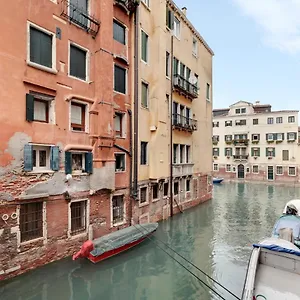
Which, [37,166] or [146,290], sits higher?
[37,166]

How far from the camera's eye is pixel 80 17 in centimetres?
1102

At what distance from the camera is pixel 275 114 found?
40.1 m

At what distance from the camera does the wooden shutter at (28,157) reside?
9009 millimetres

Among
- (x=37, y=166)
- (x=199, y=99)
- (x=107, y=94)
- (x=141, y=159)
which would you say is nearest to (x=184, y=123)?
(x=199, y=99)

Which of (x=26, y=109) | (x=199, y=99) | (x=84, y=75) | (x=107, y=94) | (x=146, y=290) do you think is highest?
(x=199, y=99)

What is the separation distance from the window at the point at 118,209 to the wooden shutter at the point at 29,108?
18.7ft

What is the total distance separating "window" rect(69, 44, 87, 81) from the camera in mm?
10852

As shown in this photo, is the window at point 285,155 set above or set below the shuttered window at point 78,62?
below

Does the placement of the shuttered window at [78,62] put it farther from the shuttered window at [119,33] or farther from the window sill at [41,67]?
the shuttered window at [119,33]

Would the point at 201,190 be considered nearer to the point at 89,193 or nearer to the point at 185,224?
the point at 185,224

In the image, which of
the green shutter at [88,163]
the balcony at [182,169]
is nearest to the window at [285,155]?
the balcony at [182,169]

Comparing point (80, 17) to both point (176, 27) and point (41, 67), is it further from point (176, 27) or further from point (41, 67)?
point (176, 27)

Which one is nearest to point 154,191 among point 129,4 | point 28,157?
point 28,157

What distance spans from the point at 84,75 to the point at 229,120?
36.9 meters
